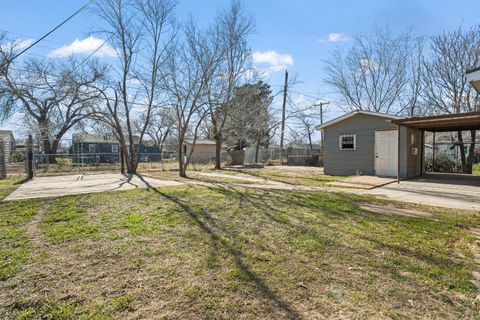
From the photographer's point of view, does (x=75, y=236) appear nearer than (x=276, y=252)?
No

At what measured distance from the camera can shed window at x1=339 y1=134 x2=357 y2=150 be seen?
12.0m

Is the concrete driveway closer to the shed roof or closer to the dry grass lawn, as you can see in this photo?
the dry grass lawn

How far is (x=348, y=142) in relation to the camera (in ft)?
40.0

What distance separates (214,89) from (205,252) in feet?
35.4

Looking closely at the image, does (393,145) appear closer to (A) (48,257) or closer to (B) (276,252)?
(B) (276,252)

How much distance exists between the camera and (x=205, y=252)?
10.5ft

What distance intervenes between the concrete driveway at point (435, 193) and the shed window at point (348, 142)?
2.95m

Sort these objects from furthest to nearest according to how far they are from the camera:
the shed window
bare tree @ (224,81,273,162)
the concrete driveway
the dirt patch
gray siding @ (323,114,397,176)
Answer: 1. bare tree @ (224,81,273,162)
2. the shed window
3. gray siding @ (323,114,397,176)
4. the concrete driveway
5. the dirt patch

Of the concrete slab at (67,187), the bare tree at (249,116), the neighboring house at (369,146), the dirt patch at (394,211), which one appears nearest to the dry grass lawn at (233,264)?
the dirt patch at (394,211)

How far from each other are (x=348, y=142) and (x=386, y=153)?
1650 millimetres

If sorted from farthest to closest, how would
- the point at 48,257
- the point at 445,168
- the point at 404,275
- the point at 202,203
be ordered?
the point at 445,168
the point at 202,203
the point at 48,257
the point at 404,275

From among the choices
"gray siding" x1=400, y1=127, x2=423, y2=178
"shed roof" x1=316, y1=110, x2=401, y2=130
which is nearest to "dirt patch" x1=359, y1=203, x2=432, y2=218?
"gray siding" x1=400, y1=127, x2=423, y2=178

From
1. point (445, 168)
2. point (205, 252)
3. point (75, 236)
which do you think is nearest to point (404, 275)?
point (205, 252)

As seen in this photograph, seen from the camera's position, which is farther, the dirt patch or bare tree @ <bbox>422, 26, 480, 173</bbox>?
bare tree @ <bbox>422, 26, 480, 173</bbox>
